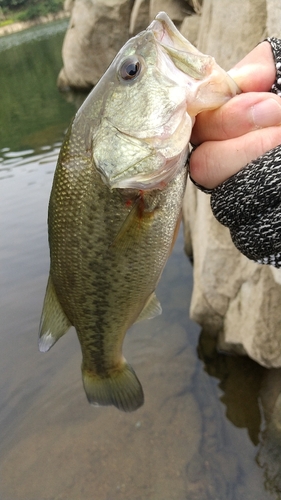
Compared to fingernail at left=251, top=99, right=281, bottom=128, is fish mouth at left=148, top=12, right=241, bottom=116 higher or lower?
higher

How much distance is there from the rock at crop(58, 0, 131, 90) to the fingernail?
12.9 meters

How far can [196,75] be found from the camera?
1.39 meters

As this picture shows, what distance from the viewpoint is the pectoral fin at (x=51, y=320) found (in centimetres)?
204

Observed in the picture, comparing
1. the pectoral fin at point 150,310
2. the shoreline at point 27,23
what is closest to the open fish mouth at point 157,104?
the pectoral fin at point 150,310

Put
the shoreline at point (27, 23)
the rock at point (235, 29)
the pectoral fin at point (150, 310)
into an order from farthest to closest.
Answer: the shoreline at point (27, 23)
the rock at point (235, 29)
the pectoral fin at point (150, 310)

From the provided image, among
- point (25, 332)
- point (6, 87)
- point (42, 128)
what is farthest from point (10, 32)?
point (25, 332)

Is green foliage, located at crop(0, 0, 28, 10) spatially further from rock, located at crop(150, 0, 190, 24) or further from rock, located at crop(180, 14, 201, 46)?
rock, located at crop(180, 14, 201, 46)

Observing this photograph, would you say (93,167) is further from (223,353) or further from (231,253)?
(223,353)

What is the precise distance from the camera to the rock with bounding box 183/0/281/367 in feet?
10.0

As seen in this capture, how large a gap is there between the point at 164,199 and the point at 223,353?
2.58 m

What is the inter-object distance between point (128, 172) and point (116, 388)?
1327mm

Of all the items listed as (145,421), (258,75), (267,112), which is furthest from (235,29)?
(145,421)

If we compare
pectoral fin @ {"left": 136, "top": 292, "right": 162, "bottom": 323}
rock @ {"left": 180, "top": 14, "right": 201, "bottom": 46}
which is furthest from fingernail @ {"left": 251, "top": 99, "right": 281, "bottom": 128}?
Answer: rock @ {"left": 180, "top": 14, "right": 201, "bottom": 46}

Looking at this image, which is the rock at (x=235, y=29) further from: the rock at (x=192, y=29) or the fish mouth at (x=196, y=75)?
the rock at (x=192, y=29)
